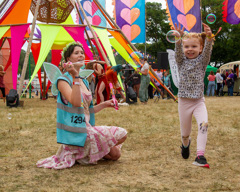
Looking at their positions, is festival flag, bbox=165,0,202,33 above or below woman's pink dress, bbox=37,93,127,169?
above

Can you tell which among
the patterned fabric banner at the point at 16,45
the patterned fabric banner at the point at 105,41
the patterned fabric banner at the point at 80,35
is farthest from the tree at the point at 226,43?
the patterned fabric banner at the point at 16,45

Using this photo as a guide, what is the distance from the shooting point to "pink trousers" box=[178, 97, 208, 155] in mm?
3709

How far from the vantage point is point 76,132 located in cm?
376

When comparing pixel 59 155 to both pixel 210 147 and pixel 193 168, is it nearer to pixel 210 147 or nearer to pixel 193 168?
pixel 193 168

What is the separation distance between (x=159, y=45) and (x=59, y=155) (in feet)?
121

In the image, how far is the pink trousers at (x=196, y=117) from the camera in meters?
3.71

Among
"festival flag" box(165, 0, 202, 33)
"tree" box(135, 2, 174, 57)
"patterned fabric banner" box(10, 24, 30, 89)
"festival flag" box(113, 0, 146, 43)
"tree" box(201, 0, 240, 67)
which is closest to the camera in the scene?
"patterned fabric banner" box(10, 24, 30, 89)

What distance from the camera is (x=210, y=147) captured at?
15.9 feet

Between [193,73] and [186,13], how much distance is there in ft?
41.0

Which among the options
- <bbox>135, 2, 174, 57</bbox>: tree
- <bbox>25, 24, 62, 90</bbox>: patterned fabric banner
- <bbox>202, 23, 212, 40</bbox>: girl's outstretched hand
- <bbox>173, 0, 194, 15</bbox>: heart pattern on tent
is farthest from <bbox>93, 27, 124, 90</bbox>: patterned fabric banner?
<bbox>135, 2, 174, 57</bbox>: tree

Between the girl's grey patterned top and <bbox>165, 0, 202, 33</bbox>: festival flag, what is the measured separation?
11.5 metres

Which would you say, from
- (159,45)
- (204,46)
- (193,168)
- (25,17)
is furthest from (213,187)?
(159,45)

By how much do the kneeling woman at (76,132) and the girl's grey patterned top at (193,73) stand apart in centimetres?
87

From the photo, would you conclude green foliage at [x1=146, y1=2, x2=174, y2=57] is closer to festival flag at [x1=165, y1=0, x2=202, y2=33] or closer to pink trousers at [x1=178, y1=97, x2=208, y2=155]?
festival flag at [x1=165, y1=0, x2=202, y2=33]
